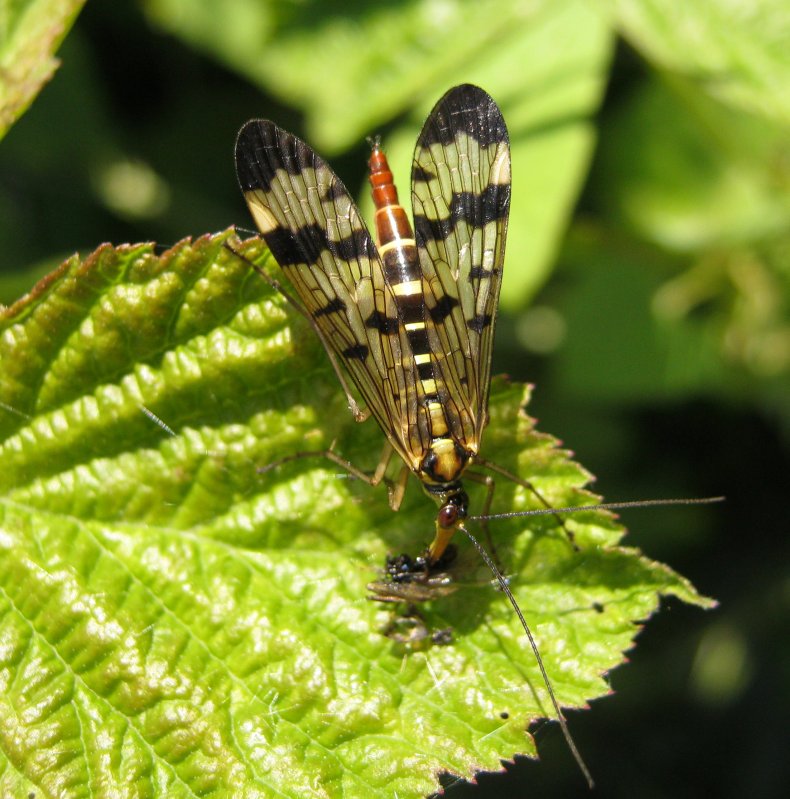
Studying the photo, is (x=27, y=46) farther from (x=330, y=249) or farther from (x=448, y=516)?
(x=448, y=516)

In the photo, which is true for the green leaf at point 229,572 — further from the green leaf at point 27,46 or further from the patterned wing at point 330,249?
the green leaf at point 27,46

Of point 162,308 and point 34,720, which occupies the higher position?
point 162,308

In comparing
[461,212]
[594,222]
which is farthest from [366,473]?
[594,222]

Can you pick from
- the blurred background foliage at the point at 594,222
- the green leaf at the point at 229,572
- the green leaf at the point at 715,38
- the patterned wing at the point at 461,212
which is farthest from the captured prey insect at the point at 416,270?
the green leaf at the point at 715,38

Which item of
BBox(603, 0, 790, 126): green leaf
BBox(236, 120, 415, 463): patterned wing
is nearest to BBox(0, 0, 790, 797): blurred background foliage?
BBox(603, 0, 790, 126): green leaf

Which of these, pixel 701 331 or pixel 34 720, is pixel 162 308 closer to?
pixel 34 720

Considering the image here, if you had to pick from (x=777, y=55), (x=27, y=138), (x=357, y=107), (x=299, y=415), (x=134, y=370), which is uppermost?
(x=27, y=138)

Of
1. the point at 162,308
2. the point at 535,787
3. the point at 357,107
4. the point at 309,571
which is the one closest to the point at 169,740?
the point at 309,571
